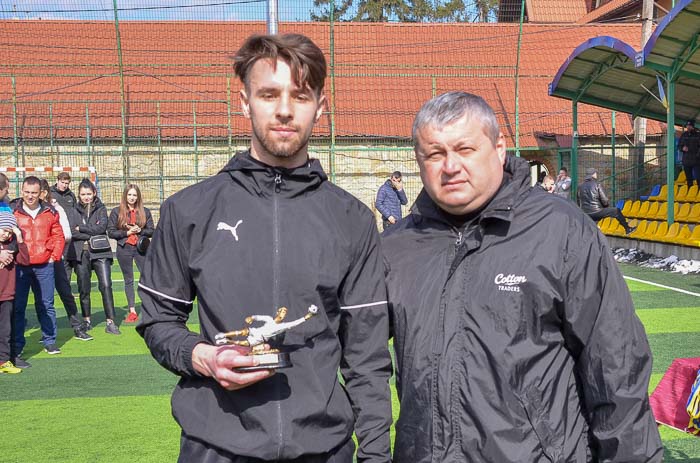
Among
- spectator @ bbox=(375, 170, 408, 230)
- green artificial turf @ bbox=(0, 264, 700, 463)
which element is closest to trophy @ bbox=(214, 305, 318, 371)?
green artificial turf @ bbox=(0, 264, 700, 463)

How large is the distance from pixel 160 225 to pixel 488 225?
3.30 ft

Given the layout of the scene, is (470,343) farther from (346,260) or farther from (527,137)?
Answer: (527,137)

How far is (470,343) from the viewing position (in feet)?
8.25

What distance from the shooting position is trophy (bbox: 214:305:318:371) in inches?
86.5

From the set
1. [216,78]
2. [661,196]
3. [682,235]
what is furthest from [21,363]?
[216,78]

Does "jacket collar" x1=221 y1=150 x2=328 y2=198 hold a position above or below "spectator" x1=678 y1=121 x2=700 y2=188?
above

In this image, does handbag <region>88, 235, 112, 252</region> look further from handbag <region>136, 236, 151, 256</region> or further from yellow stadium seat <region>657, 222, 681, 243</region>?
yellow stadium seat <region>657, 222, 681, 243</region>

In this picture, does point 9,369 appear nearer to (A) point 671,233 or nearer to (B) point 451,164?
(B) point 451,164

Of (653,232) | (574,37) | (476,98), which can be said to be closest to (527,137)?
(574,37)

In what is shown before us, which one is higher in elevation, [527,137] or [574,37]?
[574,37]

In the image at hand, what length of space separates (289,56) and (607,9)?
115 feet

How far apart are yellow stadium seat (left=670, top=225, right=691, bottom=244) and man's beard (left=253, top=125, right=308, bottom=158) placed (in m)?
15.2

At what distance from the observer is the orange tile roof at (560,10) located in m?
36.6

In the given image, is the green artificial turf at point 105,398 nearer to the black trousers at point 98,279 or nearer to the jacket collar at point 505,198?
the black trousers at point 98,279
